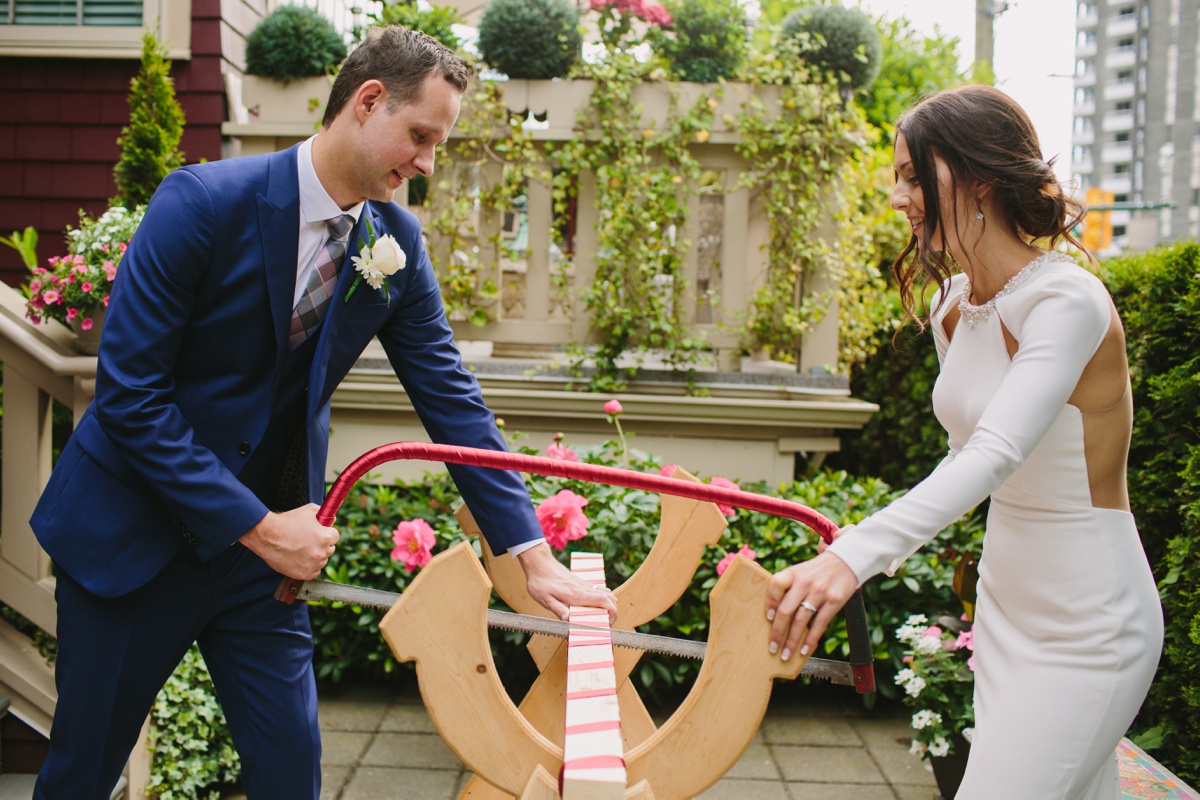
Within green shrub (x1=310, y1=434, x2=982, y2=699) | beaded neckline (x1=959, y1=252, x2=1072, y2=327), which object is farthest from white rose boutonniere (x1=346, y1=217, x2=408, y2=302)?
green shrub (x1=310, y1=434, x2=982, y2=699)

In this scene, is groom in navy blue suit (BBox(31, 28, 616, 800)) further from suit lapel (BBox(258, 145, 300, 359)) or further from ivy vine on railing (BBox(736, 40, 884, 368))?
ivy vine on railing (BBox(736, 40, 884, 368))

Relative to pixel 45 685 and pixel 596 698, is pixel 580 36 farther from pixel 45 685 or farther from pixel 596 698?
pixel 596 698

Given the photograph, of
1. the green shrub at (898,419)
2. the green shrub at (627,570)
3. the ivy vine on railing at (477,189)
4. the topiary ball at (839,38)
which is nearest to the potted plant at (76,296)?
the green shrub at (627,570)

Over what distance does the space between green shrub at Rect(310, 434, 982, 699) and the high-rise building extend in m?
1.63

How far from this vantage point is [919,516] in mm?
1503

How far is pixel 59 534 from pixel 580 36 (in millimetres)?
3996

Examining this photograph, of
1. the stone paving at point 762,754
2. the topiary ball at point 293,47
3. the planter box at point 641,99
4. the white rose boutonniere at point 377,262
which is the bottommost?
the stone paving at point 762,754

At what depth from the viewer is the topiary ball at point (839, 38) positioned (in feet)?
16.4

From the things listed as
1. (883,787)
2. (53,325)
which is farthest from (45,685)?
(883,787)

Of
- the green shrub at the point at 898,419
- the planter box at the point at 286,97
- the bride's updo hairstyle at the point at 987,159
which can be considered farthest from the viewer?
the green shrub at the point at 898,419

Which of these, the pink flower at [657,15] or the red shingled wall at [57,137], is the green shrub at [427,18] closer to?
the pink flower at [657,15]

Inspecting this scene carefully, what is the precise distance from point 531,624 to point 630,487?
326 millimetres

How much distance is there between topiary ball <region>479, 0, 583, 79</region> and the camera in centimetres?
493

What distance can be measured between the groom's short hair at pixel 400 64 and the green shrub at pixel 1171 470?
7.76 feet
